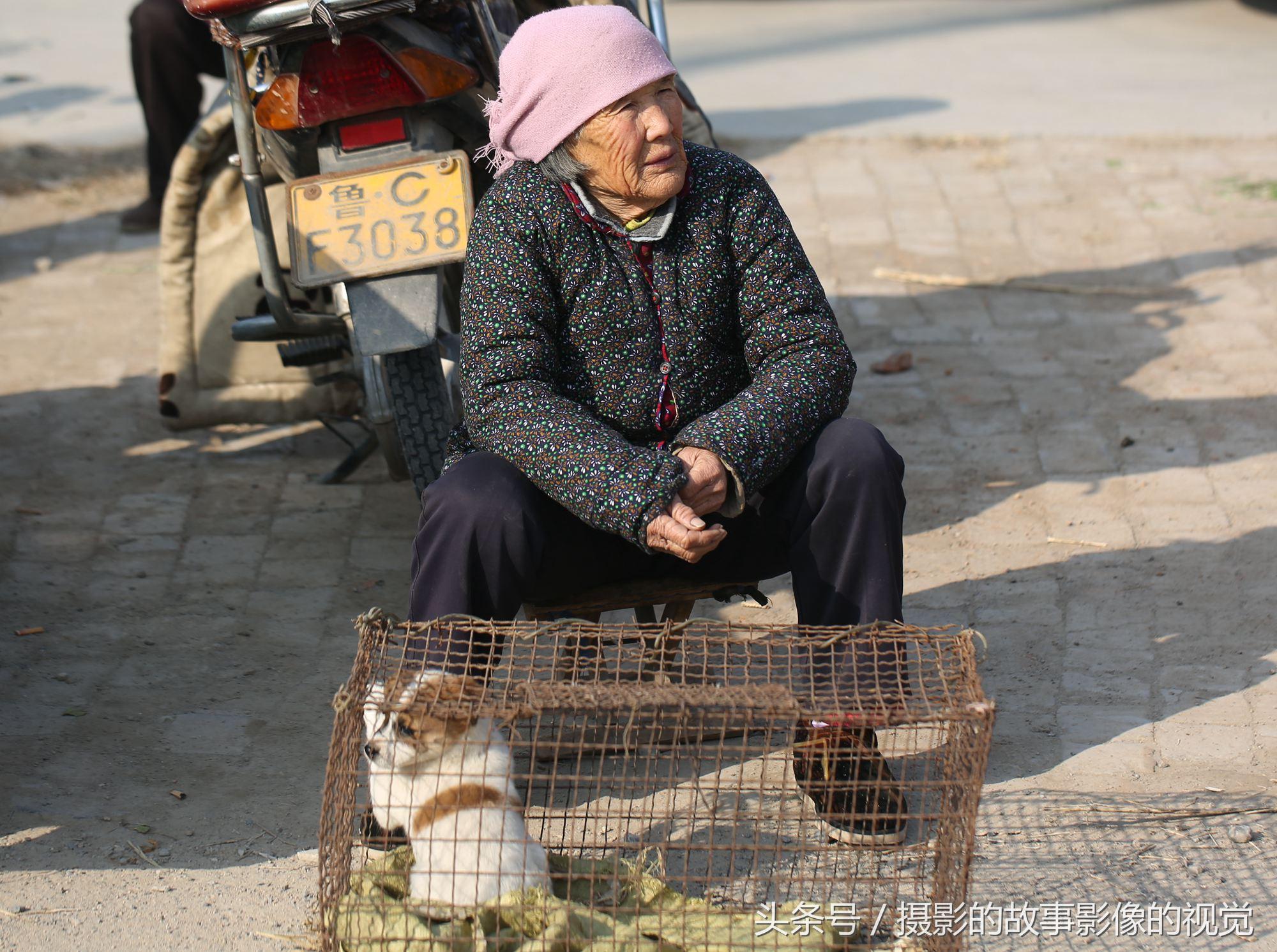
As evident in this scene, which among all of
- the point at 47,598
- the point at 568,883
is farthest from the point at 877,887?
the point at 47,598

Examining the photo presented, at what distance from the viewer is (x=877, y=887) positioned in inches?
96.3

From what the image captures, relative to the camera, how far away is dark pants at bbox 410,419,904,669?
2.49 meters

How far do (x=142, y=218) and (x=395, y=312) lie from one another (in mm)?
3563

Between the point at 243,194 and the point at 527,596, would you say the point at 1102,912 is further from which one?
the point at 243,194

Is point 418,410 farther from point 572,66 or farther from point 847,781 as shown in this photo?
point 847,781

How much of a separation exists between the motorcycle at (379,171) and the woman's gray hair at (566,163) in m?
0.46

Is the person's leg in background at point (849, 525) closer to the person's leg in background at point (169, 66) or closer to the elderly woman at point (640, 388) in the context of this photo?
the elderly woman at point (640, 388)

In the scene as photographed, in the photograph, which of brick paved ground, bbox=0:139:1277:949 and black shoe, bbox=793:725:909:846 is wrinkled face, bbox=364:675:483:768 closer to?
brick paved ground, bbox=0:139:1277:949

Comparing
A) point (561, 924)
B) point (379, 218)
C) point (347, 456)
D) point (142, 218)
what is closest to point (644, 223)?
point (379, 218)

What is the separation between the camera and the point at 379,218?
3.21 meters

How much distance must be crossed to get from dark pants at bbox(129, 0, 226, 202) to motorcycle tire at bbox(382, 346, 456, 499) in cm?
293

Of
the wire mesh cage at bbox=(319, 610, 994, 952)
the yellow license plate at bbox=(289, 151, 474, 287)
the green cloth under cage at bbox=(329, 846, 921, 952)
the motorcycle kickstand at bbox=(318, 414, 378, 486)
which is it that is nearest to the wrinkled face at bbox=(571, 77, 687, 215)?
the yellow license plate at bbox=(289, 151, 474, 287)

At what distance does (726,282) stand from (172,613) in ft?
5.80

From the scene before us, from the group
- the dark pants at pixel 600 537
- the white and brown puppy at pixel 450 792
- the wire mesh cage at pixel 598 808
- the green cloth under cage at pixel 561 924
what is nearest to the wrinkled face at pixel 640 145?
the dark pants at pixel 600 537
